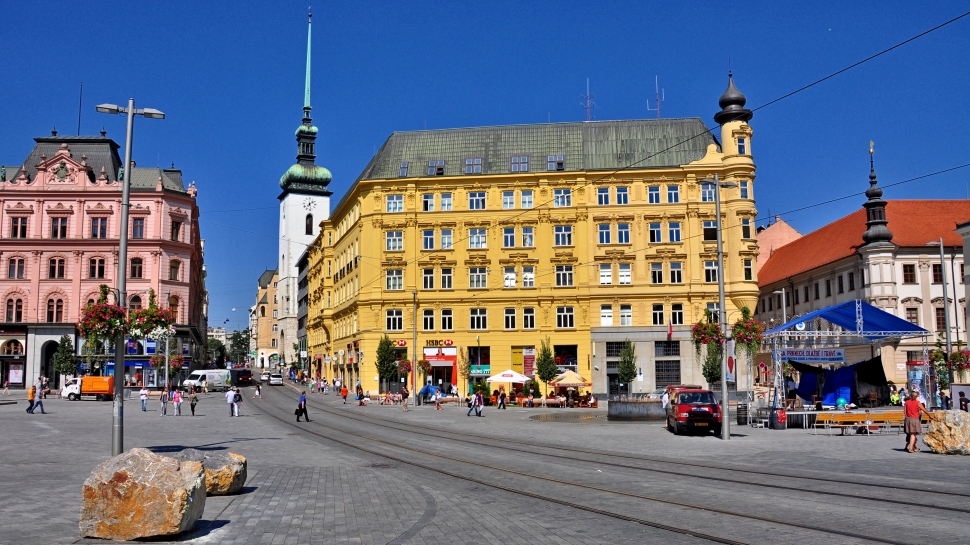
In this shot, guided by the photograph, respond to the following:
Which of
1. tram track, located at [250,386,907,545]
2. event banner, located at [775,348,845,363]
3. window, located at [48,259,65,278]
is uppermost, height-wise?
window, located at [48,259,65,278]

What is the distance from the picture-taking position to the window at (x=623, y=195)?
63.5m

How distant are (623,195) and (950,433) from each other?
41.9 m

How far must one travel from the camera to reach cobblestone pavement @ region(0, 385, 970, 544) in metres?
11.3

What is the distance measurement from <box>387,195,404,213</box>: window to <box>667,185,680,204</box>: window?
20081mm

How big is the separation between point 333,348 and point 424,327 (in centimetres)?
2219

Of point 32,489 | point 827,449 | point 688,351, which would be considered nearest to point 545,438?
point 827,449

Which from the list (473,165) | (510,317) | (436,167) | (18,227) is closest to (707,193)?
(510,317)

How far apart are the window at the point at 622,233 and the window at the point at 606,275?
2.05 metres

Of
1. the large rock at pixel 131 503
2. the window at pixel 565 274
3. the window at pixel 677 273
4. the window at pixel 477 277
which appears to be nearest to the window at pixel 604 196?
the window at pixel 565 274

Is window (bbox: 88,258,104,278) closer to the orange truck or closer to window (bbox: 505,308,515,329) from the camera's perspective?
the orange truck

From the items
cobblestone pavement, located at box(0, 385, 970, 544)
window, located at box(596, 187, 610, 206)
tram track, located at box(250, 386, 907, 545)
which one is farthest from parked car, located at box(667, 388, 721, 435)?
window, located at box(596, 187, 610, 206)

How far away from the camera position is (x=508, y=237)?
2534 inches

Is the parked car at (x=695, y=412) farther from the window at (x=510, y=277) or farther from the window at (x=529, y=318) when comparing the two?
the window at (x=510, y=277)

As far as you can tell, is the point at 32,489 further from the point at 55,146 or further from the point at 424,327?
the point at 55,146
